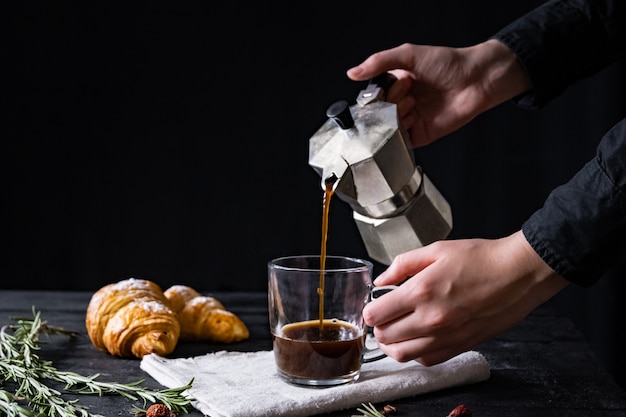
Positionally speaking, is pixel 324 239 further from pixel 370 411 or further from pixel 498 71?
pixel 498 71

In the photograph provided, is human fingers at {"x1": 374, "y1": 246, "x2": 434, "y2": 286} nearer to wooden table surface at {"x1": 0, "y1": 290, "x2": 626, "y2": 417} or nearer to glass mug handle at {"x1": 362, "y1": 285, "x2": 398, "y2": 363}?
glass mug handle at {"x1": 362, "y1": 285, "x2": 398, "y2": 363}

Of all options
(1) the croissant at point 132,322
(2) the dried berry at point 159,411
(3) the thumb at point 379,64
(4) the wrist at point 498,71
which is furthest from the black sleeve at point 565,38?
(2) the dried berry at point 159,411

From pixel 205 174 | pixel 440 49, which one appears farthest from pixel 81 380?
pixel 205 174

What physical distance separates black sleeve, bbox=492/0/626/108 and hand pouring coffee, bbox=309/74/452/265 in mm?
265

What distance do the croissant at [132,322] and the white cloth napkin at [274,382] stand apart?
5 centimetres

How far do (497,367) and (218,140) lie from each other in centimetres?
106

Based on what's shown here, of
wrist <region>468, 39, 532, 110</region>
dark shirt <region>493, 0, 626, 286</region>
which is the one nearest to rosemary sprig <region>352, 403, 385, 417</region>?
Result: dark shirt <region>493, 0, 626, 286</region>

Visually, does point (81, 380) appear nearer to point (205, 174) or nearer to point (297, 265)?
point (297, 265)

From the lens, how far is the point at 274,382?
1.01 m

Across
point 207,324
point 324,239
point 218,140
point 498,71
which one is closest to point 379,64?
point 498,71

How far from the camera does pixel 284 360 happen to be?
1009mm

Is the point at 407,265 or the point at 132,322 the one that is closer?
the point at 407,265

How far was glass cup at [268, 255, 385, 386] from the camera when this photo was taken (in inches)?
39.1

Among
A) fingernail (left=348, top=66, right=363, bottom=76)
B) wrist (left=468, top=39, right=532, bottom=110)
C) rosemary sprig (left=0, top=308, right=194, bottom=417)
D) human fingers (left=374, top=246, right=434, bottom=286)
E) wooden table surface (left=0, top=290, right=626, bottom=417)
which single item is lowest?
wooden table surface (left=0, top=290, right=626, bottom=417)
